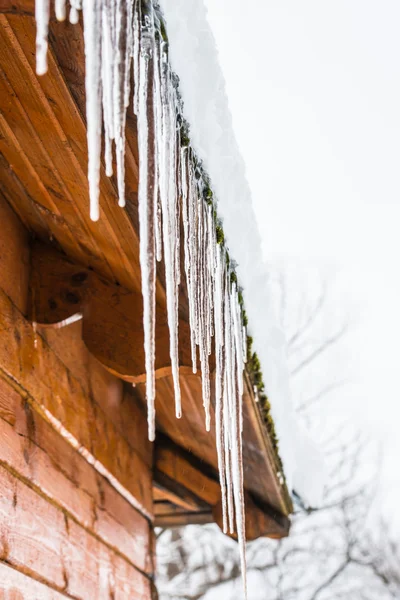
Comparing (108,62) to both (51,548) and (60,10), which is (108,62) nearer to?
(60,10)

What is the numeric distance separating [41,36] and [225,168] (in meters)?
0.80

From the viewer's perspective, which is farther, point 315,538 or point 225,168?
point 315,538

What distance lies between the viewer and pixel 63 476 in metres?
2.09

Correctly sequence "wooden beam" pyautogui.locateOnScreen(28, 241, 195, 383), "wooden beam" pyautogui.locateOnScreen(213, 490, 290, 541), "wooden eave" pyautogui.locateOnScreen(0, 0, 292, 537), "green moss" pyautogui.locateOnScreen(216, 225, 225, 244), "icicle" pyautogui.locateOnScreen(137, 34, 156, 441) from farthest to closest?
"wooden beam" pyautogui.locateOnScreen(213, 490, 290, 541), "wooden beam" pyautogui.locateOnScreen(28, 241, 195, 383), "green moss" pyautogui.locateOnScreen(216, 225, 225, 244), "wooden eave" pyautogui.locateOnScreen(0, 0, 292, 537), "icicle" pyautogui.locateOnScreen(137, 34, 156, 441)

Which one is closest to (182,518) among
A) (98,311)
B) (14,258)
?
(98,311)

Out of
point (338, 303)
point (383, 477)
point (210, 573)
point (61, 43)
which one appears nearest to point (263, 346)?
point (61, 43)

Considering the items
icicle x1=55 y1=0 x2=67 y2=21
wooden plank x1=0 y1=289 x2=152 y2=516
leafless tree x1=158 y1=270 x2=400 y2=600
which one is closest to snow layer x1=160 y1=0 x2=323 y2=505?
icicle x1=55 y1=0 x2=67 y2=21

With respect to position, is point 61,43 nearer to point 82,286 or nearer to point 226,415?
point 82,286

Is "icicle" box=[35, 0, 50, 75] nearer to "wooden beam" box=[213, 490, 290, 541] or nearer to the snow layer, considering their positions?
the snow layer

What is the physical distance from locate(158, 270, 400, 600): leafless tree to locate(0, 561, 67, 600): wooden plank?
894cm

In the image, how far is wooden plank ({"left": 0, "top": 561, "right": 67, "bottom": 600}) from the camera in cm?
159

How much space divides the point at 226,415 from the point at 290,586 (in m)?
10.3

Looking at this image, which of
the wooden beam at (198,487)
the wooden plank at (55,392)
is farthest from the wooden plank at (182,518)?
the wooden plank at (55,392)

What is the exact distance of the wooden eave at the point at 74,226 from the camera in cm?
119
